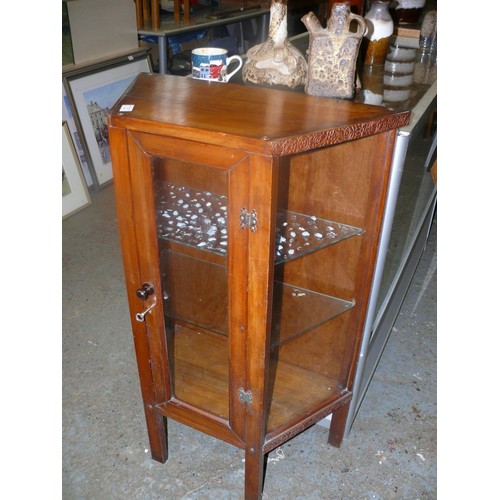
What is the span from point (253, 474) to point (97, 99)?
2574 millimetres

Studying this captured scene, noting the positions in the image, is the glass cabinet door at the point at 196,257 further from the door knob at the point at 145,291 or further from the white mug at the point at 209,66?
the white mug at the point at 209,66

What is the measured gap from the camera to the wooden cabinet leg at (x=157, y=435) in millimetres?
1446

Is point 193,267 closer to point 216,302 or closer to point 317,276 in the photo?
point 216,302

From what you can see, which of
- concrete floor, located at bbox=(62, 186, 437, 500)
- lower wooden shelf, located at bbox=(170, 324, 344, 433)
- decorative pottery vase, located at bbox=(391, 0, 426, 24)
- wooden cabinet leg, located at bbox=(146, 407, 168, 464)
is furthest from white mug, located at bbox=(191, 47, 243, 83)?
decorative pottery vase, located at bbox=(391, 0, 426, 24)

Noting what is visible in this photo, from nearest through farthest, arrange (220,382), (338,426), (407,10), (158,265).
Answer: (158,265) < (220,382) < (338,426) < (407,10)

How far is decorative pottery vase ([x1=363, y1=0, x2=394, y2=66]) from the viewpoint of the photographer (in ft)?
5.59

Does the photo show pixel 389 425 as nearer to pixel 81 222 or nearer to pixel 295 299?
pixel 295 299

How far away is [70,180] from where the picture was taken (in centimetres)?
300

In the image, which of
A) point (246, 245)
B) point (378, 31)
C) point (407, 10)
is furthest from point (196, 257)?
point (407, 10)

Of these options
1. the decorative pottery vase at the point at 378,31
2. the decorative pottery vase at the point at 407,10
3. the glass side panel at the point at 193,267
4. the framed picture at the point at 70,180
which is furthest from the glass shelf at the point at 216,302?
the framed picture at the point at 70,180

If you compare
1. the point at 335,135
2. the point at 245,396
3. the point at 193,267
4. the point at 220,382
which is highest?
the point at 335,135

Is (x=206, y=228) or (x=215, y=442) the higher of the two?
(x=206, y=228)

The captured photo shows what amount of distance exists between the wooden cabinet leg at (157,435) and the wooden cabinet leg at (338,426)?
1.74 ft

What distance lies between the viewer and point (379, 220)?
120 cm
